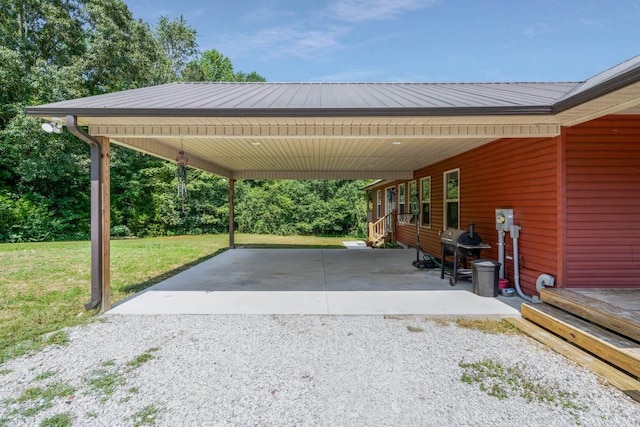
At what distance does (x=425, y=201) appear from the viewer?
10.1 metres

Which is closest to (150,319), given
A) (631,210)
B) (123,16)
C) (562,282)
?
(562,282)

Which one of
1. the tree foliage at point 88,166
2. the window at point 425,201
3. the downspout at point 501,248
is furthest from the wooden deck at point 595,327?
the tree foliage at point 88,166

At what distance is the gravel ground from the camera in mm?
2328

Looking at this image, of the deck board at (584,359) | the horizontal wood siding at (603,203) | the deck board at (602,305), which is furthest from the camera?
the horizontal wood siding at (603,203)

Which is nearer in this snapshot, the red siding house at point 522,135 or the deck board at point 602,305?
the deck board at point 602,305

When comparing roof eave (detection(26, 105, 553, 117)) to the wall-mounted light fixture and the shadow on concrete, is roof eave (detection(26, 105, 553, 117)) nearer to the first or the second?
the wall-mounted light fixture

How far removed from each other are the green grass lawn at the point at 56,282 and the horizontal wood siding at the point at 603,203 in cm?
646

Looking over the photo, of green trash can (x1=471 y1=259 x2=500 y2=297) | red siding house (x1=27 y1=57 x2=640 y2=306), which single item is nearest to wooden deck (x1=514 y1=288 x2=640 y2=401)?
red siding house (x1=27 y1=57 x2=640 y2=306)

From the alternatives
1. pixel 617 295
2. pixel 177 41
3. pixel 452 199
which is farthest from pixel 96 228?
pixel 177 41

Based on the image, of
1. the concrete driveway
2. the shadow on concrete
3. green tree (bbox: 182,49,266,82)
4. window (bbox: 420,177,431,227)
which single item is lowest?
the shadow on concrete

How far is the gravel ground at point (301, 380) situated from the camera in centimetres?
233

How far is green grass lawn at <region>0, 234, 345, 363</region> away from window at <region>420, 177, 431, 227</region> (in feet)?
21.3

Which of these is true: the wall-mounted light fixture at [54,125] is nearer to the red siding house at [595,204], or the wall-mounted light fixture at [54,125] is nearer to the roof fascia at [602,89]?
the roof fascia at [602,89]

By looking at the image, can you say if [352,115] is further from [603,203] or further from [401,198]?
[401,198]
